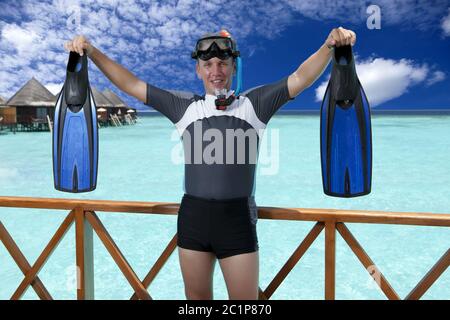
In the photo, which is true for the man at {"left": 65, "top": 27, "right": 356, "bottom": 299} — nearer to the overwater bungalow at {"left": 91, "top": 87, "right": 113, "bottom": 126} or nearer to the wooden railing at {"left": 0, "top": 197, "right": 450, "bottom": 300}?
the wooden railing at {"left": 0, "top": 197, "right": 450, "bottom": 300}

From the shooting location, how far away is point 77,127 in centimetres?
198

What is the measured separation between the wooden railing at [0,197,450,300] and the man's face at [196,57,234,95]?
69 cm

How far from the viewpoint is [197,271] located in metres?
1.80

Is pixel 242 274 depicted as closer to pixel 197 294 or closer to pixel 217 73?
pixel 197 294

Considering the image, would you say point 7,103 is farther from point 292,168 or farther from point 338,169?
point 338,169

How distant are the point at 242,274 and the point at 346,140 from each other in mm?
809

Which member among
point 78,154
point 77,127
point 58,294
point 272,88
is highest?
point 272,88

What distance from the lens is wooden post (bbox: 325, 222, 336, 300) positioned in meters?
2.04

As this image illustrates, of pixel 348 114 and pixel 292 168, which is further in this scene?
pixel 292 168

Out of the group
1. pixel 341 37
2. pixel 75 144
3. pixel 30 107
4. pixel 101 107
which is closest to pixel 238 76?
pixel 341 37

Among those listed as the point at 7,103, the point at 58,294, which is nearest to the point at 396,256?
the point at 58,294

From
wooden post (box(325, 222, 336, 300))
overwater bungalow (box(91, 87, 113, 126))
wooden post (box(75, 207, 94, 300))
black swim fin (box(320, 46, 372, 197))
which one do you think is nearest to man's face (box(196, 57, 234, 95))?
black swim fin (box(320, 46, 372, 197))

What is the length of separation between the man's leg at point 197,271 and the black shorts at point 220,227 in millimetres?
32
